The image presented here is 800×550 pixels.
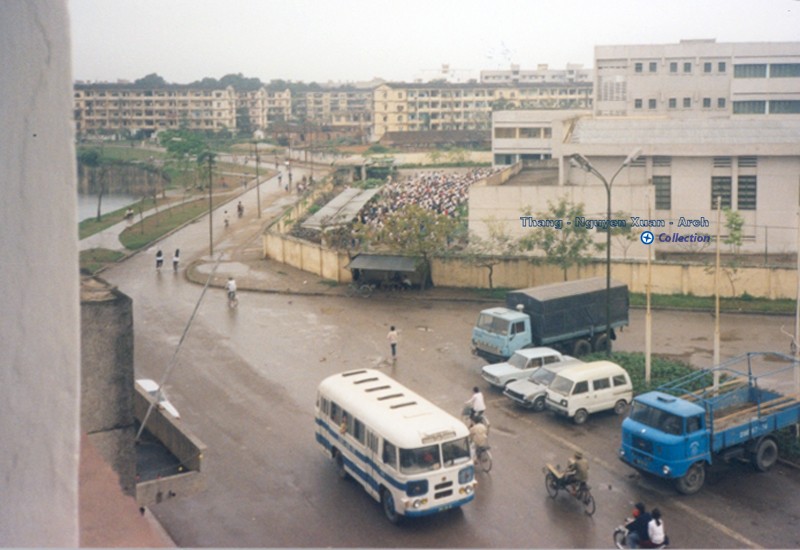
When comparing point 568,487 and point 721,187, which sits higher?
point 721,187

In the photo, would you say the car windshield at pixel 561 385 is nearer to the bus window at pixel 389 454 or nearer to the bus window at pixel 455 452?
the bus window at pixel 455 452

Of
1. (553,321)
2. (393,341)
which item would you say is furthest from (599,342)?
(393,341)

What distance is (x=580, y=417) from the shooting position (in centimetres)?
782

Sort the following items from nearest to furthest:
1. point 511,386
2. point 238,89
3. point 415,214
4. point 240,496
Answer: point 240,496 → point 511,386 → point 415,214 → point 238,89

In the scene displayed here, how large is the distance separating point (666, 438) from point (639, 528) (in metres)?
1.25

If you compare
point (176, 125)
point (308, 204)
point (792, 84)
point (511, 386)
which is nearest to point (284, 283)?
point (511, 386)

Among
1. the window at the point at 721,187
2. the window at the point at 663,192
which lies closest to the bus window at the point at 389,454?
the window at the point at 663,192

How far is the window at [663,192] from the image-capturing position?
16469 mm

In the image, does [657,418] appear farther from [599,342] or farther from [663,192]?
[663,192]

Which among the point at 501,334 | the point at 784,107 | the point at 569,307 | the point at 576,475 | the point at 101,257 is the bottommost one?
the point at 576,475

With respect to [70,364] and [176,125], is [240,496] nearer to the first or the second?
[70,364]

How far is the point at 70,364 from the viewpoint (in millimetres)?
483

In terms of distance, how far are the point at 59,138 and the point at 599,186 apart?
15.5 m

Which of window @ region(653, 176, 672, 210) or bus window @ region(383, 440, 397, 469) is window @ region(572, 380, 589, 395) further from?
window @ region(653, 176, 672, 210)
